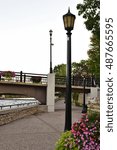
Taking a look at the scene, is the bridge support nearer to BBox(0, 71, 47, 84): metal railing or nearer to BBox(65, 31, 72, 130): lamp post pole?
BBox(0, 71, 47, 84): metal railing

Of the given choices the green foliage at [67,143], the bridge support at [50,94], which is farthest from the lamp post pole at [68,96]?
the bridge support at [50,94]

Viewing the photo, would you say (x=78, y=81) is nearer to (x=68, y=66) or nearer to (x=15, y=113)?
(x=15, y=113)

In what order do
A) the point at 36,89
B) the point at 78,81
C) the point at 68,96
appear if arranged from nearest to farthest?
the point at 68,96
the point at 36,89
the point at 78,81

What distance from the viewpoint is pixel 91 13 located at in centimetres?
2286

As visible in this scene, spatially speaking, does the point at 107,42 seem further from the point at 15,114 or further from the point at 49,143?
the point at 15,114

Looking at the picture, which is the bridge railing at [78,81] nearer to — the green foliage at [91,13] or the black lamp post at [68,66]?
the green foliage at [91,13]

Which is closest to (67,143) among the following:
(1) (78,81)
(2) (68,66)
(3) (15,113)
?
(2) (68,66)

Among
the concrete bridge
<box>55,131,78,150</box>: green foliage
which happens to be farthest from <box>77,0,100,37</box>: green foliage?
<box>55,131,78,150</box>: green foliage

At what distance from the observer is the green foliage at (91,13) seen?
22.3m

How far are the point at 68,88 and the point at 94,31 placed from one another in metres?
15.0

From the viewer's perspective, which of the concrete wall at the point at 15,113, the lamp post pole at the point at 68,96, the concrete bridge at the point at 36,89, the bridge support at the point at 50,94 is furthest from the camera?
the concrete bridge at the point at 36,89

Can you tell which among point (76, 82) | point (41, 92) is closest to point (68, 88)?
point (41, 92)

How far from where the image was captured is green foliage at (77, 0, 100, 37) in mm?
22297

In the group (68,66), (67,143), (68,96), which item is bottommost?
(67,143)
